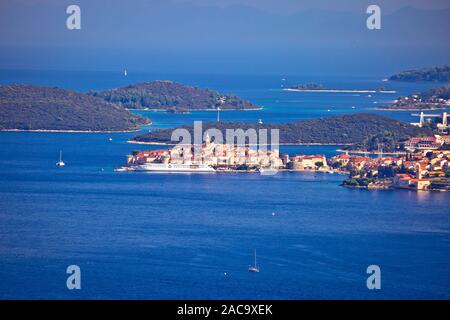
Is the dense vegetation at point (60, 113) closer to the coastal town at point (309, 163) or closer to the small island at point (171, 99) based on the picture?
the small island at point (171, 99)

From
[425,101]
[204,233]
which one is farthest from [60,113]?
→ [204,233]

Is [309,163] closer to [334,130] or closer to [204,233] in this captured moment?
[334,130]

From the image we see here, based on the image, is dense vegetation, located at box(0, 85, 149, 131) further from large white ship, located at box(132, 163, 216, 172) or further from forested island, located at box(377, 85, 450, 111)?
forested island, located at box(377, 85, 450, 111)

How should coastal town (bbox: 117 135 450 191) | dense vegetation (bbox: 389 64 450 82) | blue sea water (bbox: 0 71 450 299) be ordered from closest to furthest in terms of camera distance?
1. blue sea water (bbox: 0 71 450 299)
2. coastal town (bbox: 117 135 450 191)
3. dense vegetation (bbox: 389 64 450 82)

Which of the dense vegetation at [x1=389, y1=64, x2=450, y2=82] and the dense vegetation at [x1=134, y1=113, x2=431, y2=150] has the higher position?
the dense vegetation at [x1=389, y1=64, x2=450, y2=82]

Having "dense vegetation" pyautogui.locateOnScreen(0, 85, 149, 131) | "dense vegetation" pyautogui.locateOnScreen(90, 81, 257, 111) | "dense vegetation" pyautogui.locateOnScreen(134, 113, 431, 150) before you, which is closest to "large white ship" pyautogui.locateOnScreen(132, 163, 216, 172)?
"dense vegetation" pyautogui.locateOnScreen(134, 113, 431, 150)

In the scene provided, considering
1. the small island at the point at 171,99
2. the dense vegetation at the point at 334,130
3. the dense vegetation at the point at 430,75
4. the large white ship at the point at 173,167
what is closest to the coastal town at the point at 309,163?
the large white ship at the point at 173,167
